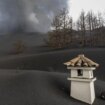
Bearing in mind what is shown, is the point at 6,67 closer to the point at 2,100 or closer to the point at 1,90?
the point at 1,90

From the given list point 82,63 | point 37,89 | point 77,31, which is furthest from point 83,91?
point 77,31

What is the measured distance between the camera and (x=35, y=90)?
16672 mm

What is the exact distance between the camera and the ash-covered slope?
1527 cm

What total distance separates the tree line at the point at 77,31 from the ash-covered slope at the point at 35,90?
69.7 feet

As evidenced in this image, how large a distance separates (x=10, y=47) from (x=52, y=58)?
17655mm

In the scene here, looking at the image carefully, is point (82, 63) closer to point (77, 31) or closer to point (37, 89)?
point (37, 89)

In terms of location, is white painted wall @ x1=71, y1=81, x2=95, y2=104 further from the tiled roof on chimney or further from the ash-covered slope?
the tiled roof on chimney

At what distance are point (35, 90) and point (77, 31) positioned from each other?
34560 mm

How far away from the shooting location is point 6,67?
26.5 m

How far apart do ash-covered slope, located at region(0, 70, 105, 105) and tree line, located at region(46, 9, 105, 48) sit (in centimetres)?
2124

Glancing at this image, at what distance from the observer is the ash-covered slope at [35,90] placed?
15.3 m

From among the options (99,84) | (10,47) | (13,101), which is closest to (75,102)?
(13,101)

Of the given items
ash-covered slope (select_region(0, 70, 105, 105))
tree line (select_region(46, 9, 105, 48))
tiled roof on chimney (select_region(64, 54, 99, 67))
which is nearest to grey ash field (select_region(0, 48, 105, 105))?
ash-covered slope (select_region(0, 70, 105, 105))

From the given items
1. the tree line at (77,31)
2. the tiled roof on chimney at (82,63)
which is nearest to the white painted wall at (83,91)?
the tiled roof on chimney at (82,63)
